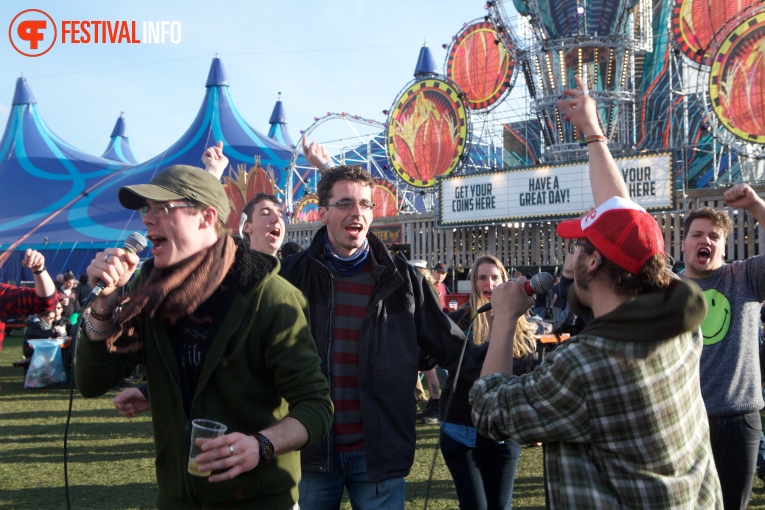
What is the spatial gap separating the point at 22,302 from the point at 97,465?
227cm

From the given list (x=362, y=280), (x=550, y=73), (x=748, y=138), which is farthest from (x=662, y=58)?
(x=362, y=280)

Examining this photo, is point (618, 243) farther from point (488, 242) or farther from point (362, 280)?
point (488, 242)

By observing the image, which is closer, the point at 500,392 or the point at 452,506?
the point at 500,392

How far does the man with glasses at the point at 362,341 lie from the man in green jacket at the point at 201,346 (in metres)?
0.65

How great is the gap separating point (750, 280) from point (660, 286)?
1.92 metres

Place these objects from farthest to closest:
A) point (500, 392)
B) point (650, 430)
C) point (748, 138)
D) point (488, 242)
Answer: point (488, 242) < point (748, 138) < point (500, 392) < point (650, 430)

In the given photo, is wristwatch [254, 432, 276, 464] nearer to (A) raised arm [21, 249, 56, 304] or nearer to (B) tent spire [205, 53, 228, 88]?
(A) raised arm [21, 249, 56, 304]

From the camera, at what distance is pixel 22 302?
4945 mm

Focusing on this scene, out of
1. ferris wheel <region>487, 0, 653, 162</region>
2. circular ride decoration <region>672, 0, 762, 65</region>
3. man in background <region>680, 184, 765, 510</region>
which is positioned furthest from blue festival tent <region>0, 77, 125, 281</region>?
man in background <region>680, 184, 765, 510</region>

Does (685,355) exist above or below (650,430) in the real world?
above

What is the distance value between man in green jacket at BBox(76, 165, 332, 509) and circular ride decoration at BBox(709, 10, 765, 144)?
53.6ft

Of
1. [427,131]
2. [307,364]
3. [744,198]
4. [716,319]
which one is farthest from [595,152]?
[427,131]

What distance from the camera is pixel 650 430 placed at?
6.23 feet

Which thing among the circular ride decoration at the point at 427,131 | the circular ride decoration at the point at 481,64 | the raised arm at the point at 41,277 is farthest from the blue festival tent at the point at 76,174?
the raised arm at the point at 41,277
